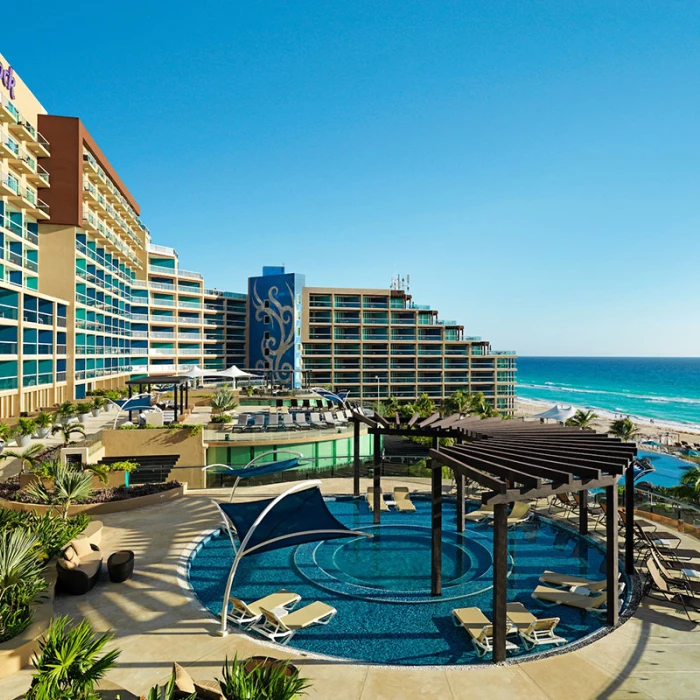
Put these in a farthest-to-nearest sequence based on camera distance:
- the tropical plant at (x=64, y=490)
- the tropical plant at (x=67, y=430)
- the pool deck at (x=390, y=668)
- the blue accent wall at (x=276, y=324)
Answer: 1. the blue accent wall at (x=276, y=324)
2. the tropical plant at (x=67, y=430)
3. the tropical plant at (x=64, y=490)
4. the pool deck at (x=390, y=668)

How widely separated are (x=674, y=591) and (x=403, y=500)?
32.3ft

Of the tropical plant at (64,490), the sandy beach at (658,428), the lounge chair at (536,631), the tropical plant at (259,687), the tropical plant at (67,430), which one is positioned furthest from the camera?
the sandy beach at (658,428)

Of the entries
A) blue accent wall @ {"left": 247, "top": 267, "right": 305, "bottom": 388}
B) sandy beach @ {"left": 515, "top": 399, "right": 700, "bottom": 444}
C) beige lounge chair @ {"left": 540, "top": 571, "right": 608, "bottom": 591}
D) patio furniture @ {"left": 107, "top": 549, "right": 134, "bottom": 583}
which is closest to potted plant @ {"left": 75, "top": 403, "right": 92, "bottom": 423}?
patio furniture @ {"left": 107, "top": 549, "right": 134, "bottom": 583}

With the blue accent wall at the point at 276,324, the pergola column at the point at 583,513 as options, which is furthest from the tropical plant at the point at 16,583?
the blue accent wall at the point at 276,324

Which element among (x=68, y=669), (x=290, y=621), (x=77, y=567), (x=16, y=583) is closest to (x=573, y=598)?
(x=290, y=621)

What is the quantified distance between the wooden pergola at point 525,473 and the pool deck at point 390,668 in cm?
81

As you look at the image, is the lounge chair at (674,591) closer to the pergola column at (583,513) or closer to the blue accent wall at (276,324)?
the pergola column at (583,513)

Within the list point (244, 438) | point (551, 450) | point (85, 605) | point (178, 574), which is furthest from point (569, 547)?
point (244, 438)

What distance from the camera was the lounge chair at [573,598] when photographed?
10.8 meters

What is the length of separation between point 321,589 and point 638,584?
787 centimetres

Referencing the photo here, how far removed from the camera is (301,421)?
100 feet

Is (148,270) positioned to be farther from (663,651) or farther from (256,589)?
(663,651)

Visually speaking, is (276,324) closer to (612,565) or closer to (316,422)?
(316,422)

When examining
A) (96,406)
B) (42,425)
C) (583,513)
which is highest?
(96,406)
